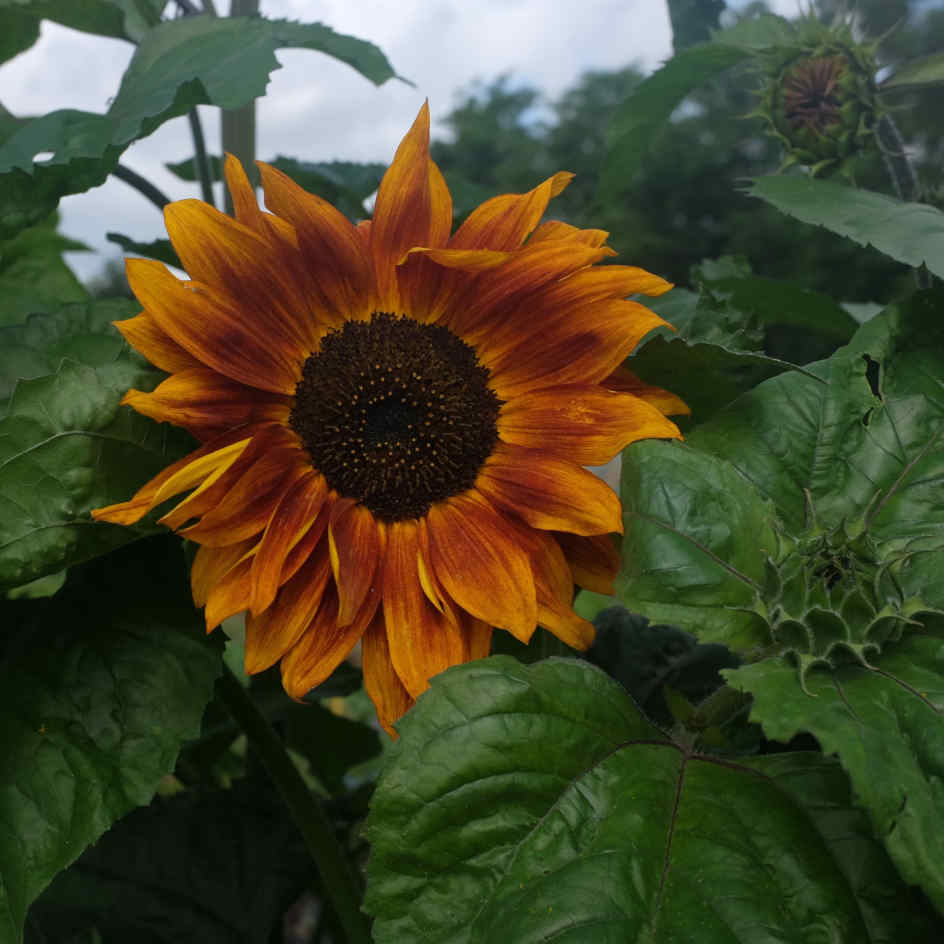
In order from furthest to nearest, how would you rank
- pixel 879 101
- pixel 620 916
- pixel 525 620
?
pixel 879 101 < pixel 525 620 < pixel 620 916

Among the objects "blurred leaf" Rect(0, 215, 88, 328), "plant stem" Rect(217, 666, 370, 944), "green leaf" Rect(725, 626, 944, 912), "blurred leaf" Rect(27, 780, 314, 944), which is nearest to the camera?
"green leaf" Rect(725, 626, 944, 912)

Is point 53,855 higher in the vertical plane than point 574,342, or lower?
lower

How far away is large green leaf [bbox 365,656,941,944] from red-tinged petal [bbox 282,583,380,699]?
87 millimetres

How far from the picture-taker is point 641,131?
769 mm

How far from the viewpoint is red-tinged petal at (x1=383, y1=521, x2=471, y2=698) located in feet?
1.47

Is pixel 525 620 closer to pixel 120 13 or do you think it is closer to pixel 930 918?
pixel 930 918

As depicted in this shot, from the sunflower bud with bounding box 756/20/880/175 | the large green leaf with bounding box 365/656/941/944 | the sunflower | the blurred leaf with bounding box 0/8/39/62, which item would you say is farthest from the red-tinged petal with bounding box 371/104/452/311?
the blurred leaf with bounding box 0/8/39/62

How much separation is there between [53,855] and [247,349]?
238mm

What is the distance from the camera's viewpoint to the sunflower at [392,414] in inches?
17.6

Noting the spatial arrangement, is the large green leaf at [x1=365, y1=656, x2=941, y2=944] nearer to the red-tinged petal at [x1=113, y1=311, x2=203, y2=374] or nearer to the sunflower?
the sunflower

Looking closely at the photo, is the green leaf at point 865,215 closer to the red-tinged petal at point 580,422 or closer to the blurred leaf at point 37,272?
the red-tinged petal at point 580,422

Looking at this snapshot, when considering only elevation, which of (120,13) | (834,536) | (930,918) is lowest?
(930,918)

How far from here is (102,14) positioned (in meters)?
0.71

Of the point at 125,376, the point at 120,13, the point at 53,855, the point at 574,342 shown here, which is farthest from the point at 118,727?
the point at 120,13
